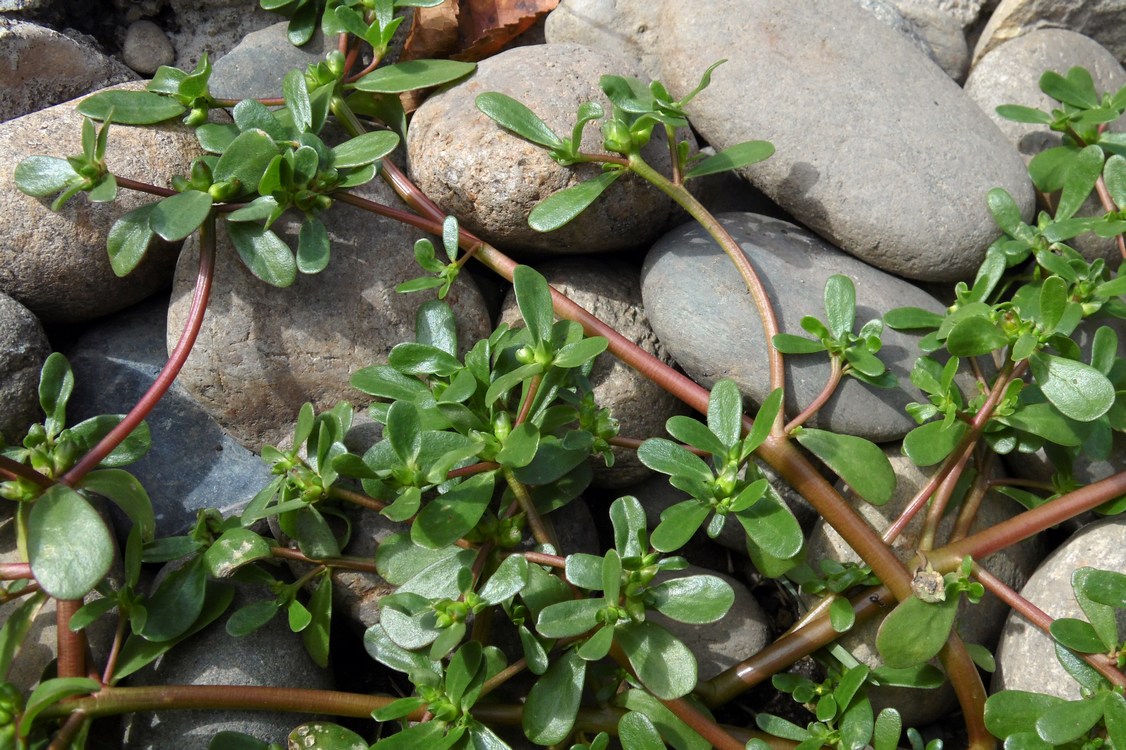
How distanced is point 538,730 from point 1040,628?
43.1 inches

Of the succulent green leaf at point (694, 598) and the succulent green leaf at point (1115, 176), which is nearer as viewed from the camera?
the succulent green leaf at point (694, 598)

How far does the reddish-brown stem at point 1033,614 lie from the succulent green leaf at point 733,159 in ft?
3.41

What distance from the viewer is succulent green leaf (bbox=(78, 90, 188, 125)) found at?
2.12 metres

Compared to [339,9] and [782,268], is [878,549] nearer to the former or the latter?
[782,268]

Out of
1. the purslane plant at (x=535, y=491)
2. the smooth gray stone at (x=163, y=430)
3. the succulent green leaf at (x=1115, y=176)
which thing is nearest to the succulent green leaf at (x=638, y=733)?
the purslane plant at (x=535, y=491)

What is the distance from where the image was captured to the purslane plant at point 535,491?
1.80 m

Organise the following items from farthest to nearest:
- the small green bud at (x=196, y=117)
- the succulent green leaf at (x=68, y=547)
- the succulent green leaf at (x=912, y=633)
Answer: the small green bud at (x=196, y=117) < the succulent green leaf at (x=912, y=633) < the succulent green leaf at (x=68, y=547)

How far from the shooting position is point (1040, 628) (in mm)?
1947

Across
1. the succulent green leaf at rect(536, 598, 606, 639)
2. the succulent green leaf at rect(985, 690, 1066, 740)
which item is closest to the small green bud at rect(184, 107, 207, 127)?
the succulent green leaf at rect(536, 598, 606, 639)

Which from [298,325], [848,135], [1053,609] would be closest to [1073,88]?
[848,135]

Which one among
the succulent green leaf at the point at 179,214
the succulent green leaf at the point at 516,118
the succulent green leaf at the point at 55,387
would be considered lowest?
the succulent green leaf at the point at 55,387

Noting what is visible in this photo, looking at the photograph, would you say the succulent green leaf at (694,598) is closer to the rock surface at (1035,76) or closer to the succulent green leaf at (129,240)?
the succulent green leaf at (129,240)

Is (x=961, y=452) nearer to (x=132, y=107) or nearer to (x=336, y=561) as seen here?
(x=336, y=561)

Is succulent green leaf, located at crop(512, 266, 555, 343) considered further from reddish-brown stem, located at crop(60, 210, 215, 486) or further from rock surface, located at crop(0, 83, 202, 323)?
rock surface, located at crop(0, 83, 202, 323)
